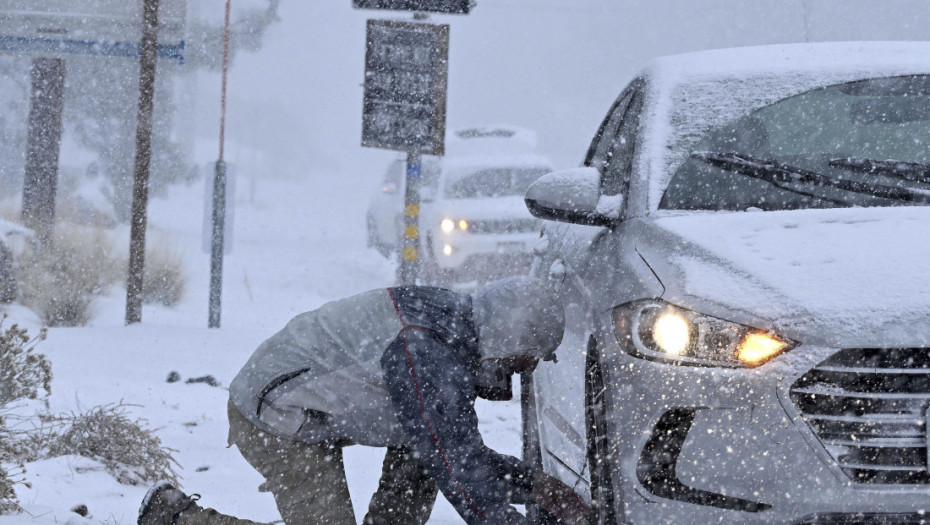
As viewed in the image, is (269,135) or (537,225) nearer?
(537,225)

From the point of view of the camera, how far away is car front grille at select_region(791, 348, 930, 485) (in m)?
1.99

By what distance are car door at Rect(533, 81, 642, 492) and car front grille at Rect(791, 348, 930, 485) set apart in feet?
2.56

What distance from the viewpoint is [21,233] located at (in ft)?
36.1

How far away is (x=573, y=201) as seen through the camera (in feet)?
9.74

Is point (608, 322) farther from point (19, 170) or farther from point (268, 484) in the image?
point (19, 170)

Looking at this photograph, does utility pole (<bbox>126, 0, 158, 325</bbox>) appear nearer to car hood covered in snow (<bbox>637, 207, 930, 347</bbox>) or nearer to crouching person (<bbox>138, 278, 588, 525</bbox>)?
crouching person (<bbox>138, 278, 588, 525</bbox>)

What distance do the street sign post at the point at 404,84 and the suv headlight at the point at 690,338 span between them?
653 centimetres

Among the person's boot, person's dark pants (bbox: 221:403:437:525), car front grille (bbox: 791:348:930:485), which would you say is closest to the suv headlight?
car front grille (bbox: 791:348:930:485)

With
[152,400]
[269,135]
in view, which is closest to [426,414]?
[152,400]

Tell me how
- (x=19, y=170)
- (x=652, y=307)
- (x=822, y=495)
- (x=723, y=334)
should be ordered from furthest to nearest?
(x=19, y=170), (x=652, y=307), (x=723, y=334), (x=822, y=495)

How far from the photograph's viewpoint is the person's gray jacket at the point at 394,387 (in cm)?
264

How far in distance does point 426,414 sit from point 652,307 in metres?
0.67

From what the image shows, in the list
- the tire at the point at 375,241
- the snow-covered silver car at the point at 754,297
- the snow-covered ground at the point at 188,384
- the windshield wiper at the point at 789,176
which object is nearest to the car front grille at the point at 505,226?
the snow-covered ground at the point at 188,384

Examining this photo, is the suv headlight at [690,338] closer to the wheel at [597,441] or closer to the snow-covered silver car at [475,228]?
the wheel at [597,441]
